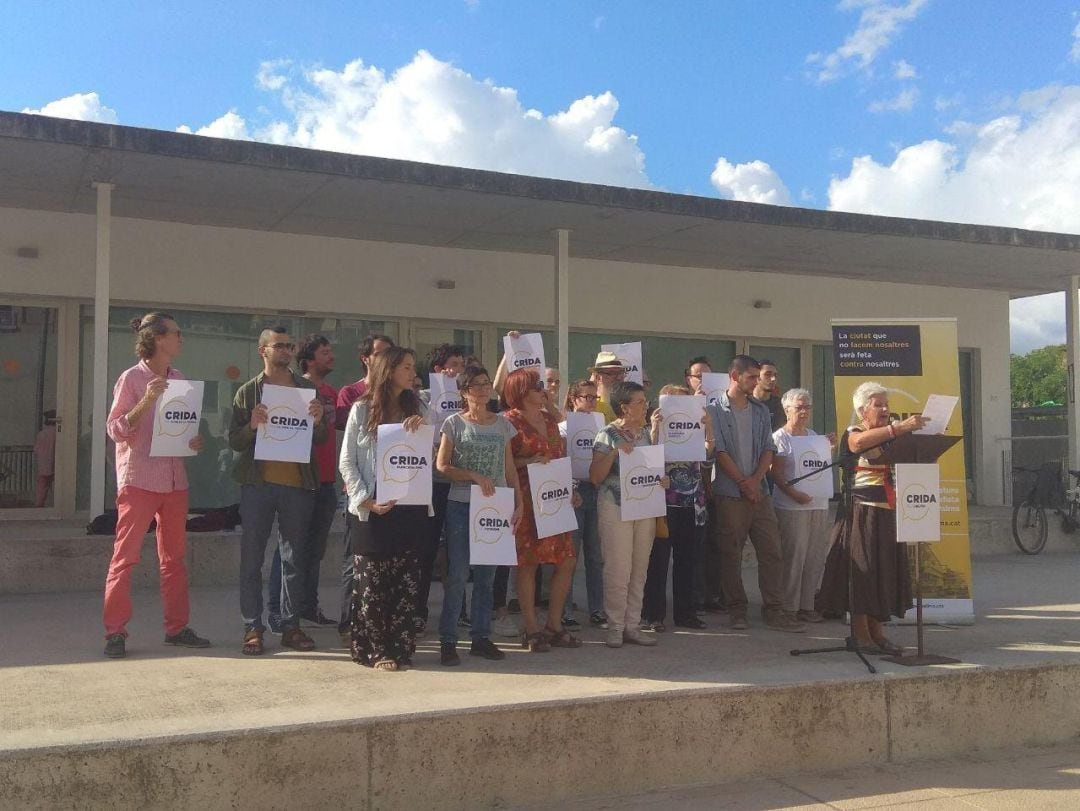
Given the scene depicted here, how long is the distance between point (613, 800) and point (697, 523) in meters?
2.74

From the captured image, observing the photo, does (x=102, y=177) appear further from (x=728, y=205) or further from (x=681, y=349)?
(x=681, y=349)

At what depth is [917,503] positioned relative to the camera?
5680 millimetres

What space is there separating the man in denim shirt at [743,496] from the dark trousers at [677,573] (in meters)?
0.27

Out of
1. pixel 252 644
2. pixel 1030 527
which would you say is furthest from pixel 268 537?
pixel 1030 527

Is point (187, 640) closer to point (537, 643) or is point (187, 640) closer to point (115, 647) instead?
point (115, 647)

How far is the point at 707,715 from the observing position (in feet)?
15.4

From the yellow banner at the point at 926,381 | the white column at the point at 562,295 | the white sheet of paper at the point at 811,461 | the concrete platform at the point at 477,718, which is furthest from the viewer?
the white column at the point at 562,295

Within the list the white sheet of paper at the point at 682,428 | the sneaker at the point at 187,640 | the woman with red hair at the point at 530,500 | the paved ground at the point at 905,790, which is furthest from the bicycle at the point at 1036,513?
the sneaker at the point at 187,640

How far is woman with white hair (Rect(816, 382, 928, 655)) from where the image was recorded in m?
5.77

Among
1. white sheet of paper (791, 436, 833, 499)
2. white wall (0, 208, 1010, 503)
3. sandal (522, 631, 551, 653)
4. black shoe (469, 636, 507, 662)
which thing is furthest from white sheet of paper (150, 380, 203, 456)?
white wall (0, 208, 1010, 503)

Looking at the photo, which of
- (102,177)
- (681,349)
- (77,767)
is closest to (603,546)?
(77,767)

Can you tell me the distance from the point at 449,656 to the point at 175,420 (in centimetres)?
202

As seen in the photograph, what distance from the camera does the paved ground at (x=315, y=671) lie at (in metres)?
4.25

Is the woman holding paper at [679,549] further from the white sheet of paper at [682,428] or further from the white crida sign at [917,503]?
the white crida sign at [917,503]
